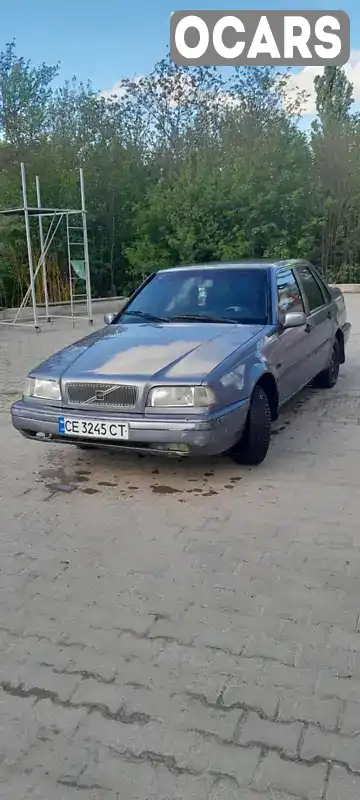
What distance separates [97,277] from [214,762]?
17230mm

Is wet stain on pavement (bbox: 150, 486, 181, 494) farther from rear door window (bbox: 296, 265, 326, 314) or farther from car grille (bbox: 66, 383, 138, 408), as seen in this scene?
rear door window (bbox: 296, 265, 326, 314)

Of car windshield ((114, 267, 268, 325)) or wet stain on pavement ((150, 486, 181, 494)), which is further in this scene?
car windshield ((114, 267, 268, 325))

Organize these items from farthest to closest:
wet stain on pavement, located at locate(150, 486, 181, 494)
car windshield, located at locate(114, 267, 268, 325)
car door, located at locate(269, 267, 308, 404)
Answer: car windshield, located at locate(114, 267, 268, 325) → car door, located at locate(269, 267, 308, 404) → wet stain on pavement, located at locate(150, 486, 181, 494)

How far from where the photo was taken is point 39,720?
7.32 ft

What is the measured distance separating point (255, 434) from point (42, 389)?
1.48 metres

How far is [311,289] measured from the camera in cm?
655

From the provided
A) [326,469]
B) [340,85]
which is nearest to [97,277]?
[326,469]

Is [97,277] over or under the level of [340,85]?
under

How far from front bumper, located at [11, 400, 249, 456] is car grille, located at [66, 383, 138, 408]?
75 millimetres

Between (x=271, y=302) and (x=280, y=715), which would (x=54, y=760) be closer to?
(x=280, y=715)

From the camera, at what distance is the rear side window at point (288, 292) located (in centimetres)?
542

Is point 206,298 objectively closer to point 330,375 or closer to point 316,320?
point 316,320

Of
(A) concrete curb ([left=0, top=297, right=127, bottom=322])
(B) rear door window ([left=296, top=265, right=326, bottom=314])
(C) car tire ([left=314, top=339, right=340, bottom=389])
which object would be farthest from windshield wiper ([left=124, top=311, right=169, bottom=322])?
(A) concrete curb ([left=0, top=297, right=127, bottom=322])

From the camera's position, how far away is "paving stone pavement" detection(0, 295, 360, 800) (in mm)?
2027
